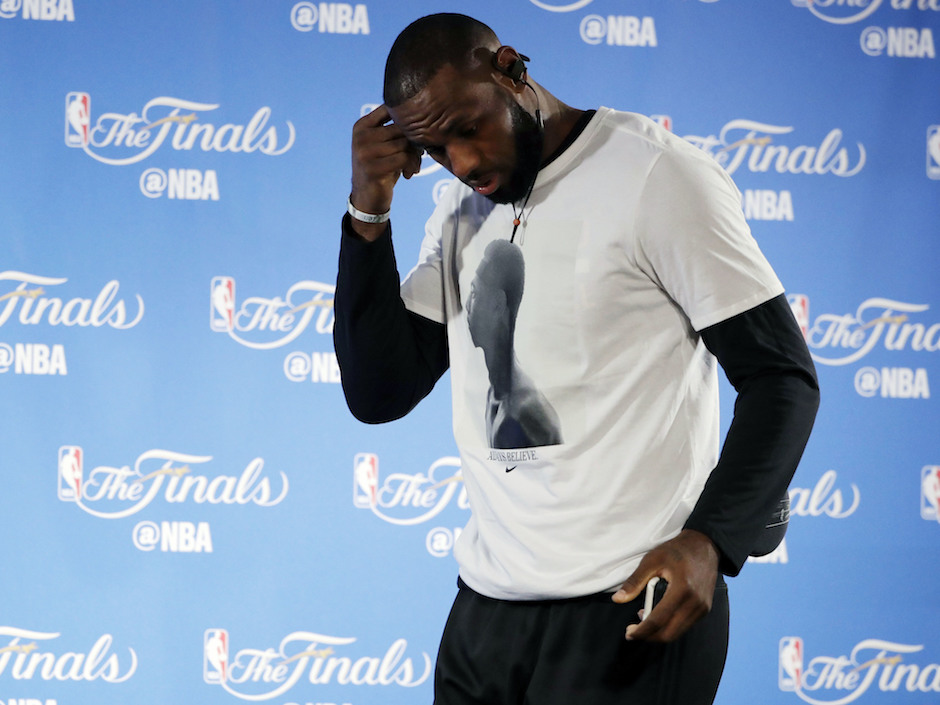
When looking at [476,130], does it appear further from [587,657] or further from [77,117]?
[77,117]

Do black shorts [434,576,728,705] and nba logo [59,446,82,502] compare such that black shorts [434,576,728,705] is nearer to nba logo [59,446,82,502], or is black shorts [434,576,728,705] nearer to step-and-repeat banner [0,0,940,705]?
step-and-repeat banner [0,0,940,705]

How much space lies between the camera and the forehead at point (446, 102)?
34.9 inches

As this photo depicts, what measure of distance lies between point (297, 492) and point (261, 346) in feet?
1.20

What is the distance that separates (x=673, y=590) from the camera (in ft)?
2.32

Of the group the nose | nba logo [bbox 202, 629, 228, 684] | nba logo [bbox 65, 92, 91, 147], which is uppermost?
nba logo [bbox 65, 92, 91, 147]

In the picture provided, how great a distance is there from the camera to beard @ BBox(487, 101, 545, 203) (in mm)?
923

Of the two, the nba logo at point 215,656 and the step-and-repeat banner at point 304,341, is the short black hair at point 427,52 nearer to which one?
the step-and-repeat banner at point 304,341

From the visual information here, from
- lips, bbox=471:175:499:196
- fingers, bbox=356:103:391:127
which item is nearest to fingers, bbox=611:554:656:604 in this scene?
lips, bbox=471:175:499:196

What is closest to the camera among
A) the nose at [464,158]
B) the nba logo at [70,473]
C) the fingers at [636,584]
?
the fingers at [636,584]

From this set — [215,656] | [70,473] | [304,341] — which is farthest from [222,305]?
[215,656]

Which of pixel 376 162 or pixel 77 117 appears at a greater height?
pixel 77 117

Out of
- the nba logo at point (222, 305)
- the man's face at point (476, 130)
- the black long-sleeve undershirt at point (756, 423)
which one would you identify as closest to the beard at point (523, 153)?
the man's face at point (476, 130)

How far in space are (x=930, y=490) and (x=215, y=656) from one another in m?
1.81

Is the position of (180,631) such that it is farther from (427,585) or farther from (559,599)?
(559,599)
